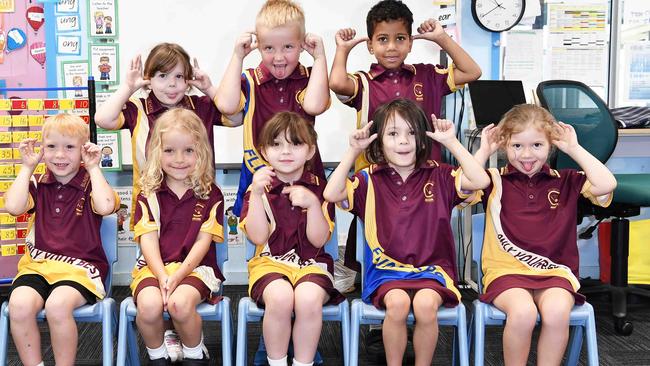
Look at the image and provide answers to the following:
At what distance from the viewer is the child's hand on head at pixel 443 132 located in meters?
1.97

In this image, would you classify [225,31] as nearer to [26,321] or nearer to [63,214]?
[63,214]

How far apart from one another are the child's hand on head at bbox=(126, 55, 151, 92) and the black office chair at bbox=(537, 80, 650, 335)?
1743 mm

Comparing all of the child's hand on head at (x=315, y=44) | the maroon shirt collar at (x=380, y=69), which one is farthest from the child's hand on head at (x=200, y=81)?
the maroon shirt collar at (x=380, y=69)

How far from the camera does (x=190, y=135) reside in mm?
2051

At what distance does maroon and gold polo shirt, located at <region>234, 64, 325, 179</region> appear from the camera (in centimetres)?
224

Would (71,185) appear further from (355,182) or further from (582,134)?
(582,134)

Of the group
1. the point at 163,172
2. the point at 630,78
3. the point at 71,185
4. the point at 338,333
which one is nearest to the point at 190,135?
the point at 163,172

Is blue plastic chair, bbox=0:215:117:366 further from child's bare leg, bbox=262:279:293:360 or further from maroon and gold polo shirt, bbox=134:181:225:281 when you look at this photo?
child's bare leg, bbox=262:279:293:360

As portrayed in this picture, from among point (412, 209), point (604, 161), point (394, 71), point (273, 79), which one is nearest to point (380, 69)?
point (394, 71)

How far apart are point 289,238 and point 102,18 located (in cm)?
190

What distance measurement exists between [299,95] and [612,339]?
5.31ft

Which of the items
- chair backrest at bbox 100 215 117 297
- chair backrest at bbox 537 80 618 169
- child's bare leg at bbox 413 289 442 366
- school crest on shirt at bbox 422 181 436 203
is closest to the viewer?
child's bare leg at bbox 413 289 442 366

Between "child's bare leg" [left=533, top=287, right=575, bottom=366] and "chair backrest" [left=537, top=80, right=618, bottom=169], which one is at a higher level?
"chair backrest" [left=537, top=80, right=618, bottom=169]

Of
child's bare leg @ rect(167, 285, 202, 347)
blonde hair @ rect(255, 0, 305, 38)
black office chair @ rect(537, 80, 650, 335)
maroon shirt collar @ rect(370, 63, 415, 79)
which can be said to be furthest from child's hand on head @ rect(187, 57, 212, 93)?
black office chair @ rect(537, 80, 650, 335)
